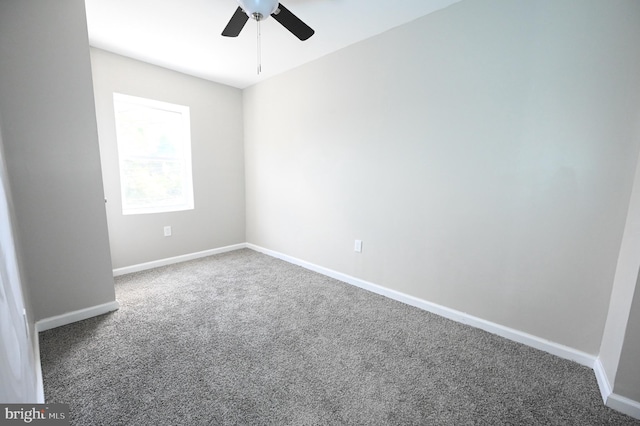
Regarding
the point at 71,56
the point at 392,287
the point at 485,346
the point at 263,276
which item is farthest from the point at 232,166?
the point at 485,346

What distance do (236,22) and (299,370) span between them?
231cm

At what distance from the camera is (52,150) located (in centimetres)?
178

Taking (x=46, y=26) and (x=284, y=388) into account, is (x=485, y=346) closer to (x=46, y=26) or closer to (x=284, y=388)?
(x=284, y=388)

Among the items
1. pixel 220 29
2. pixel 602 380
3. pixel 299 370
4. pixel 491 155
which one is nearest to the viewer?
pixel 602 380

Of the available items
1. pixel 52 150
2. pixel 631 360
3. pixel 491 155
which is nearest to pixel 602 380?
pixel 631 360

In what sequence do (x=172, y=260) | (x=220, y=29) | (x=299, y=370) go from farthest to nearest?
(x=172, y=260)
(x=220, y=29)
(x=299, y=370)

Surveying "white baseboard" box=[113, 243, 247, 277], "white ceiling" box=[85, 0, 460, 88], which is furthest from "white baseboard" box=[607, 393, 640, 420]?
"white baseboard" box=[113, 243, 247, 277]

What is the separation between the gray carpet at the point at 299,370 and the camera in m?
1.24

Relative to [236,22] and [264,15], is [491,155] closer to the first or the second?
[264,15]

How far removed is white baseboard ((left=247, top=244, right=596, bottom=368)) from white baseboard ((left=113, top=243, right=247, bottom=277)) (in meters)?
1.57

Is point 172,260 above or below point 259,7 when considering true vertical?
below

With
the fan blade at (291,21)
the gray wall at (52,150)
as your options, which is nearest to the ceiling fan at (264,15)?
the fan blade at (291,21)

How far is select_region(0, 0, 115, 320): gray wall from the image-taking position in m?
1.64

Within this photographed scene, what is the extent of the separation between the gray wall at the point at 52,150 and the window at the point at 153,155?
1.07 m
